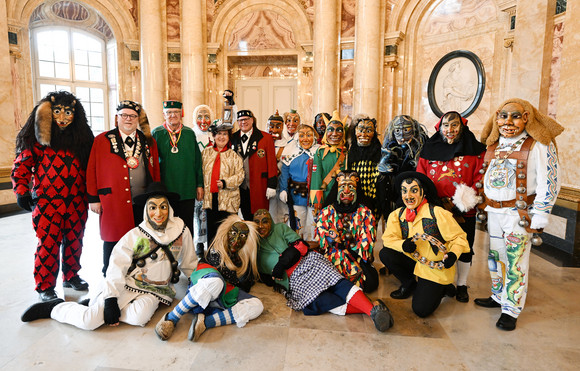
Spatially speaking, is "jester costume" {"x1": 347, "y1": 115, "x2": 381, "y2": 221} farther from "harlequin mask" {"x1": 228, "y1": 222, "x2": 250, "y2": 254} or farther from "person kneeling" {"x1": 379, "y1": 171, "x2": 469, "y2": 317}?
"harlequin mask" {"x1": 228, "y1": 222, "x2": 250, "y2": 254}

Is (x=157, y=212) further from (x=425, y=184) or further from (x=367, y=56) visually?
(x=367, y=56)

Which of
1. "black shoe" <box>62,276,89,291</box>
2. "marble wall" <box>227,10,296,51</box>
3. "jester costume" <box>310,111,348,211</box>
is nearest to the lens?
"black shoe" <box>62,276,89,291</box>

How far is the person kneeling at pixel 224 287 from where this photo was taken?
9.73ft

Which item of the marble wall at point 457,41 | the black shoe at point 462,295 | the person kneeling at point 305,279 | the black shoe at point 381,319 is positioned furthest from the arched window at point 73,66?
the black shoe at point 462,295

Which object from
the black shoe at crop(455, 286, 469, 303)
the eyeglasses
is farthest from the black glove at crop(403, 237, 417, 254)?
the eyeglasses

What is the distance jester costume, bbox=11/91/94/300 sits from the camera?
3.29 m

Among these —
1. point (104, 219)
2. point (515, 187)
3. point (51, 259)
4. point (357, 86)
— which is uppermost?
point (357, 86)

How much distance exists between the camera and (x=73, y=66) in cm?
1123

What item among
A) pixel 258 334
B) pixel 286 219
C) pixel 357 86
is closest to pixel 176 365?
pixel 258 334

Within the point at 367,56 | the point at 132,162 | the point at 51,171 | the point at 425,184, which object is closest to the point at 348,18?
the point at 367,56

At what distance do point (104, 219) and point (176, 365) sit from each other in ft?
5.77

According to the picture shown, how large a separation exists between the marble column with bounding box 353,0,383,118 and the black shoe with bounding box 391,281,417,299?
232 inches

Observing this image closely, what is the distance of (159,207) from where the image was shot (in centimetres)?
328

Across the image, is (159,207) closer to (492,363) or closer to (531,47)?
(492,363)
